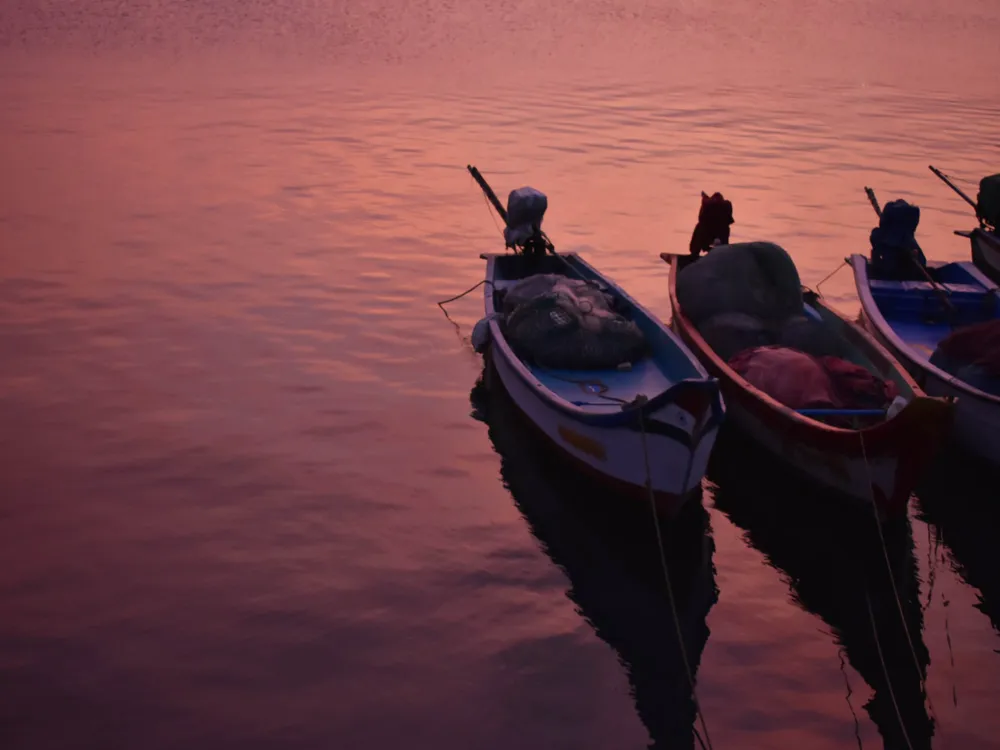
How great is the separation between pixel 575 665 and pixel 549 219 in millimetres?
12977

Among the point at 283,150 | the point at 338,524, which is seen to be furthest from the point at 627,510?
the point at 283,150

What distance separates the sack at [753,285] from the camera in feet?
38.3

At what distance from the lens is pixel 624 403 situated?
9453mm

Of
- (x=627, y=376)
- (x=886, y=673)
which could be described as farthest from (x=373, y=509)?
(x=886, y=673)

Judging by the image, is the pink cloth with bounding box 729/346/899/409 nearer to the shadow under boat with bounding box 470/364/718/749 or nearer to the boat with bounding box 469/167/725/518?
the boat with bounding box 469/167/725/518

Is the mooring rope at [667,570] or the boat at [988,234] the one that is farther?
the boat at [988,234]

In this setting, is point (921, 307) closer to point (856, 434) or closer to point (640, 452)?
point (856, 434)

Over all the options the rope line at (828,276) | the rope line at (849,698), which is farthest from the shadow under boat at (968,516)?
the rope line at (828,276)

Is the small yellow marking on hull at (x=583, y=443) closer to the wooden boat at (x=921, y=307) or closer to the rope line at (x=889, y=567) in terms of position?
the rope line at (x=889, y=567)

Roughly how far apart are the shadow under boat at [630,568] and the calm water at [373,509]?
0.10 ft

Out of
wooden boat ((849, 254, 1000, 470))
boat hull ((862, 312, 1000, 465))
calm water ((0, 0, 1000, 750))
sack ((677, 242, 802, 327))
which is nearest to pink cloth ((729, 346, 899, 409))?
boat hull ((862, 312, 1000, 465))

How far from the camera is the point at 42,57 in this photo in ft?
113

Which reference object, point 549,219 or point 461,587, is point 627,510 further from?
point 549,219

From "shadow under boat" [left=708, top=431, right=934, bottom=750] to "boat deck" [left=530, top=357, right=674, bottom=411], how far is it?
3.26 feet
